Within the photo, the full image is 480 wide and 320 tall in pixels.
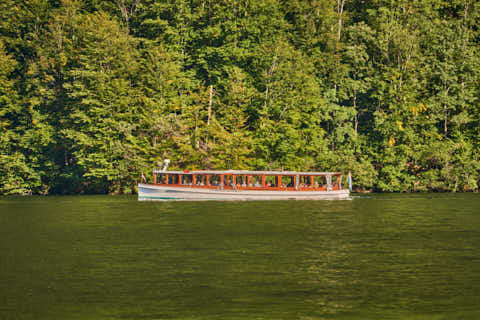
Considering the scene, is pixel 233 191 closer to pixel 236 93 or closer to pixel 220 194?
pixel 220 194

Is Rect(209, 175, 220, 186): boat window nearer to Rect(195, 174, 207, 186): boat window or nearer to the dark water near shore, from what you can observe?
Rect(195, 174, 207, 186): boat window

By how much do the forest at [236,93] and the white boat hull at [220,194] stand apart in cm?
966

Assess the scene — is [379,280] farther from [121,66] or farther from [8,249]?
[121,66]

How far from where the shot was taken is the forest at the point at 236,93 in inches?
3258

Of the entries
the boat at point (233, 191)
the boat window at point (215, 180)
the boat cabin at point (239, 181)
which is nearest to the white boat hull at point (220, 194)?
the boat at point (233, 191)

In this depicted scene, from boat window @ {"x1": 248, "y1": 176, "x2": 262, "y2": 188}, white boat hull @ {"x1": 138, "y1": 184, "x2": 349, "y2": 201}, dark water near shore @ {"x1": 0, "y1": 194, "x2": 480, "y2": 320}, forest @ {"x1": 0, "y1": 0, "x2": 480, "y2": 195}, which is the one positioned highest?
forest @ {"x1": 0, "y1": 0, "x2": 480, "y2": 195}

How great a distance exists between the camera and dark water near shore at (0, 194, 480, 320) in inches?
755

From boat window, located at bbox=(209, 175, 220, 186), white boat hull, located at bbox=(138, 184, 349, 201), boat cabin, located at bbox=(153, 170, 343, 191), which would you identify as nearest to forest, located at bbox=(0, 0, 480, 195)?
boat window, located at bbox=(209, 175, 220, 186)

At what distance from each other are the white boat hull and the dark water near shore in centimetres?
2307

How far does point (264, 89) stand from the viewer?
89.2 metres

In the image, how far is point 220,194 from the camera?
230ft

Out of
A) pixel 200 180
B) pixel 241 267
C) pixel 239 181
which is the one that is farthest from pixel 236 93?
pixel 241 267

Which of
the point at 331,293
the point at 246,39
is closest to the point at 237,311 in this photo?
the point at 331,293

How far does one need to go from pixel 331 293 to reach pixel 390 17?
72.1 metres
